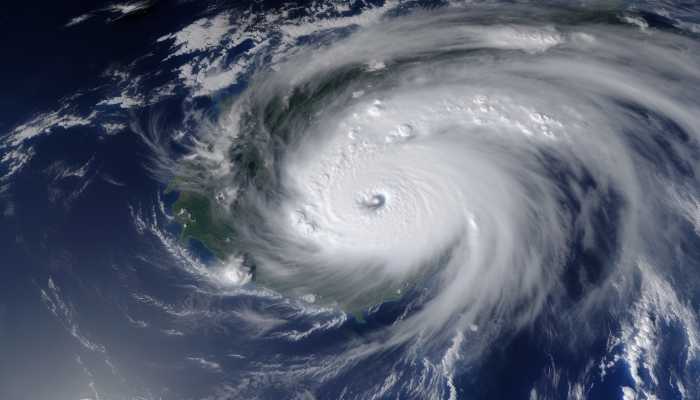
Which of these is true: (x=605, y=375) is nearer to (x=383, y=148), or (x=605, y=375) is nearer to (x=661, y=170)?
(x=661, y=170)

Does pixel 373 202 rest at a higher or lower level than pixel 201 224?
higher

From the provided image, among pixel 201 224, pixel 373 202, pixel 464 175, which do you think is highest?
pixel 464 175

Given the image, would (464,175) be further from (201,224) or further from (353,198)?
(201,224)

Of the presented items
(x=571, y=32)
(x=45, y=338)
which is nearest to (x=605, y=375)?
(x=571, y=32)

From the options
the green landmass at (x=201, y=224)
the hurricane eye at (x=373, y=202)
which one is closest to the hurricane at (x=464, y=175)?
the hurricane eye at (x=373, y=202)

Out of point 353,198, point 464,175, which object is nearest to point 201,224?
point 353,198

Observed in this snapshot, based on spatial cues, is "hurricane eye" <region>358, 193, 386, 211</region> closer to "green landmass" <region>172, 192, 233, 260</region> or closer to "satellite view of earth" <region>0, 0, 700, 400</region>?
"satellite view of earth" <region>0, 0, 700, 400</region>

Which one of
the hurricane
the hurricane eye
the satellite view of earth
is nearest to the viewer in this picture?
the satellite view of earth

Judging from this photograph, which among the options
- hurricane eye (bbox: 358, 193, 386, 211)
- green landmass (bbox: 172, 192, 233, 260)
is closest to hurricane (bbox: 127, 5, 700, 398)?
hurricane eye (bbox: 358, 193, 386, 211)

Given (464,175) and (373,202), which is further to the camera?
(464,175)

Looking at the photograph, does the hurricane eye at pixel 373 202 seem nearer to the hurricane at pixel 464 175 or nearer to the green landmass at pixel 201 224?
the hurricane at pixel 464 175
